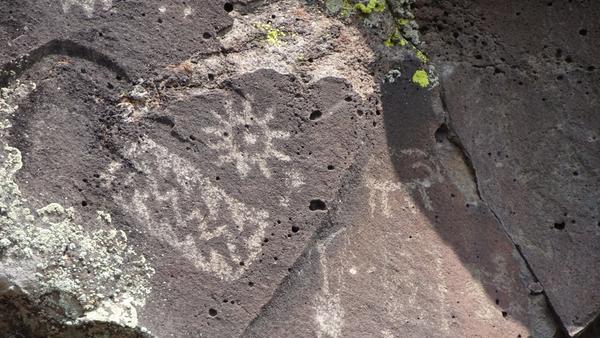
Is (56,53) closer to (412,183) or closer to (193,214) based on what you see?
(193,214)

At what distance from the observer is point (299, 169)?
5.65 ft

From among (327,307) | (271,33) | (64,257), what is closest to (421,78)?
(271,33)

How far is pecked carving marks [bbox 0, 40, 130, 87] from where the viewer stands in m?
1.64

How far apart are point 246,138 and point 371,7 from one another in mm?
362

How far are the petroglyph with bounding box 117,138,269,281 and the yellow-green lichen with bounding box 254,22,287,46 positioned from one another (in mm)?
279

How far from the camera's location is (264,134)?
1725mm

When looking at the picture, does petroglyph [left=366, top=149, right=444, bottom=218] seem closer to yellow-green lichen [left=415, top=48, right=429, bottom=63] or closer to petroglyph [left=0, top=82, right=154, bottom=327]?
yellow-green lichen [left=415, top=48, right=429, bottom=63]

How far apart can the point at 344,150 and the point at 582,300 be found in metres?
0.53

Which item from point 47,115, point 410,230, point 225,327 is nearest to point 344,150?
point 410,230

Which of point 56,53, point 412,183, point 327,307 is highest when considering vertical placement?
point 56,53

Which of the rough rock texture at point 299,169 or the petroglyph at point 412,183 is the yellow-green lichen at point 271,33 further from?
the petroglyph at point 412,183

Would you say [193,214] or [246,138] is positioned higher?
[246,138]

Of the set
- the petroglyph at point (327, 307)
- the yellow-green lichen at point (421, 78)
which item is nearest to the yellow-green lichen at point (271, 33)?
the yellow-green lichen at point (421, 78)

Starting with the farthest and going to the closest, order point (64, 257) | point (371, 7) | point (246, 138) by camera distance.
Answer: point (371, 7)
point (246, 138)
point (64, 257)
